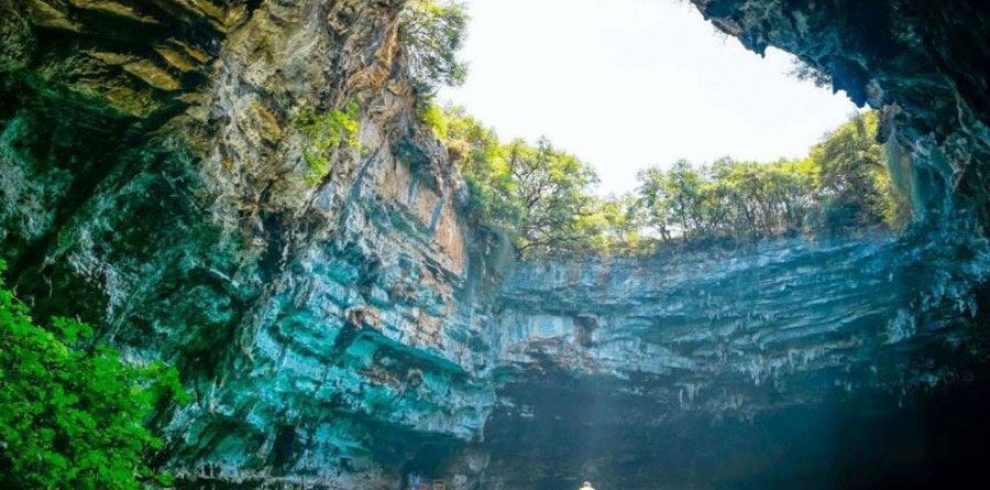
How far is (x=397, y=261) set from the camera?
60.6 feet

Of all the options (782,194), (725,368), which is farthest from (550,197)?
(725,368)

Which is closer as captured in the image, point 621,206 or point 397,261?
point 397,261

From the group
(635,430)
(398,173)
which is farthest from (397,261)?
(635,430)

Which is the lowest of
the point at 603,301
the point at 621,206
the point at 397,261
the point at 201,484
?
the point at 201,484

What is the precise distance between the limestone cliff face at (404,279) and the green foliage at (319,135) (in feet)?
0.70

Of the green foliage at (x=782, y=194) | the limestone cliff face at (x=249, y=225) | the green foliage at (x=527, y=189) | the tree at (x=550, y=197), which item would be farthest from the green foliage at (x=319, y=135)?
the green foliage at (x=782, y=194)

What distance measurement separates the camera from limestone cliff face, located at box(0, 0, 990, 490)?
32.1ft

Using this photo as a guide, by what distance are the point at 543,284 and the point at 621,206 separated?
4614 millimetres

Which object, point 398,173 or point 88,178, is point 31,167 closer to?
point 88,178

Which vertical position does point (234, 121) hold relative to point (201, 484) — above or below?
above

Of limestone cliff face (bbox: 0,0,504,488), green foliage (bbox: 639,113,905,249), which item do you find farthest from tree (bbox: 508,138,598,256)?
limestone cliff face (bbox: 0,0,504,488)

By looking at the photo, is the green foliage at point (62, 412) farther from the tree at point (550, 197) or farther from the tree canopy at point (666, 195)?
the tree at point (550, 197)

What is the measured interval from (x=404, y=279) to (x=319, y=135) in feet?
Answer: 21.0

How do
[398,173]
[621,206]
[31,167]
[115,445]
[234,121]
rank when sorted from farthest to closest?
[621,206] < [398,173] < [234,121] < [31,167] < [115,445]
